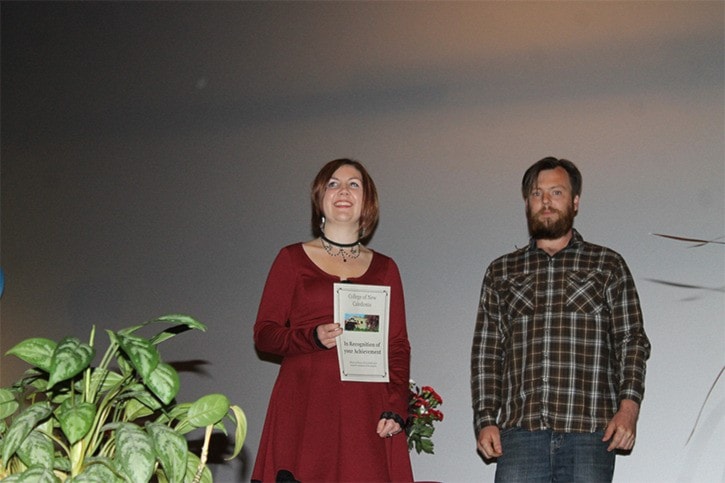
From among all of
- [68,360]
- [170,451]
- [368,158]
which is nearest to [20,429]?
[68,360]

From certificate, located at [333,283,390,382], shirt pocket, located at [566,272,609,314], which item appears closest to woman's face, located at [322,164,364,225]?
certificate, located at [333,283,390,382]

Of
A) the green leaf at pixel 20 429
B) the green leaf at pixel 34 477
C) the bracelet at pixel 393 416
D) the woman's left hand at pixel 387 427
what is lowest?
the woman's left hand at pixel 387 427

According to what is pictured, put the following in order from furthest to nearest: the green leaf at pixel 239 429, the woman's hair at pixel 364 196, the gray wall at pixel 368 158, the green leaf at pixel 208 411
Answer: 1. the gray wall at pixel 368 158
2. the woman's hair at pixel 364 196
3. the green leaf at pixel 239 429
4. the green leaf at pixel 208 411

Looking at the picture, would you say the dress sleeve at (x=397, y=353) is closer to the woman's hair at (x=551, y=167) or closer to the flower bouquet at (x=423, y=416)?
the woman's hair at (x=551, y=167)

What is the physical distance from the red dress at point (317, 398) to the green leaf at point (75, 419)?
4.49ft

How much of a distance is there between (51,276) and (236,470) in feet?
5.23

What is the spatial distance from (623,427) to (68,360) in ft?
6.70

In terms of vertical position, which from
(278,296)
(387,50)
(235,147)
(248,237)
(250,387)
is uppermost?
(387,50)

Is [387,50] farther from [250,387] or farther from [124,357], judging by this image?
[124,357]

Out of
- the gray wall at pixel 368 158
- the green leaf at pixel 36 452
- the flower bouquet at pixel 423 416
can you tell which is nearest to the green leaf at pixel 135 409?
the green leaf at pixel 36 452

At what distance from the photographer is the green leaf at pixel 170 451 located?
66.6 inches

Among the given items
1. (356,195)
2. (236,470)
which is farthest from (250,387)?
(356,195)

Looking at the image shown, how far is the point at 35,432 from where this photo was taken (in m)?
1.75

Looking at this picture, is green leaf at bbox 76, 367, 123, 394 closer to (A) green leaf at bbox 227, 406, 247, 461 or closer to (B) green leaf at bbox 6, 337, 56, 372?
(B) green leaf at bbox 6, 337, 56, 372
